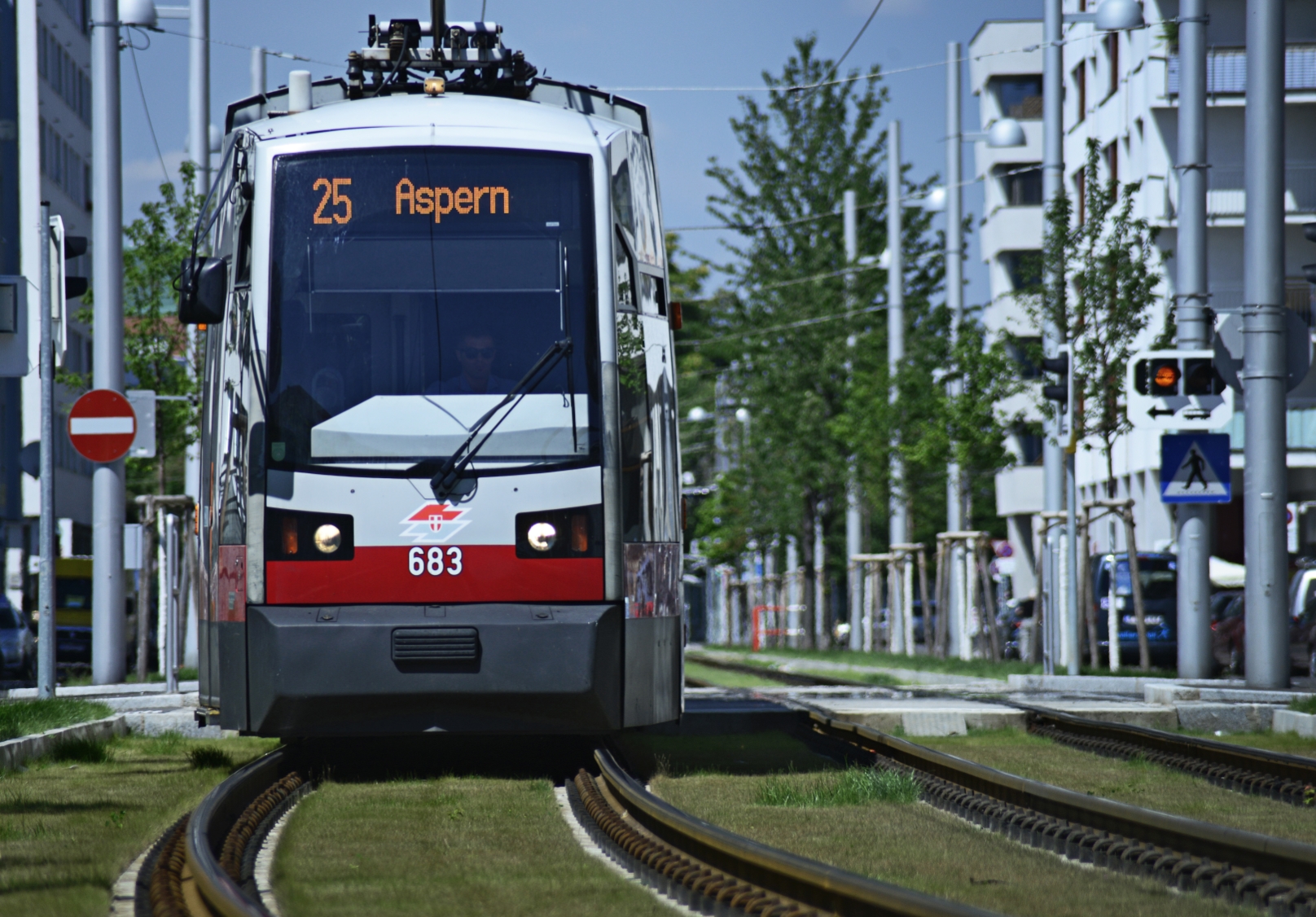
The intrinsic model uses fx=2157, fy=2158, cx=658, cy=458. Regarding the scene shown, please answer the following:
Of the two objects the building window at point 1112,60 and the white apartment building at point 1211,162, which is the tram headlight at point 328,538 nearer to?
the white apartment building at point 1211,162

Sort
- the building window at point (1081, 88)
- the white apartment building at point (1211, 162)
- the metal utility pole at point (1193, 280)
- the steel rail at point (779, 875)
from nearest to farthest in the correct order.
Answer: the steel rail at point (779, 875), the metal utility pole at point (1193, 280), the white apartment building at point (1211, 162), the building window at point (1081, 88)

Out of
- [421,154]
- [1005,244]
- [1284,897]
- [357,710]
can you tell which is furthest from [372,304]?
[1005,244]

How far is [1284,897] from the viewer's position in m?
6.52

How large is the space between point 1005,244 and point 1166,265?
20604 millimetres

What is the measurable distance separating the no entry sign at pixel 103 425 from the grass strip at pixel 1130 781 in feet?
23.8

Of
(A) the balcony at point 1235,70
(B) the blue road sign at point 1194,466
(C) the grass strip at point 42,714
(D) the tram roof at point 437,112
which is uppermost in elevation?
(A) the balcony at point 1235,70

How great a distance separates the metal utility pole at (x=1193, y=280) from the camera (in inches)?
865

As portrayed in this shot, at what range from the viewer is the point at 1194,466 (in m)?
20.3

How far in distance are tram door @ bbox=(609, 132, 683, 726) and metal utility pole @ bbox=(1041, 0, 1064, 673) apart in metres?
13.8

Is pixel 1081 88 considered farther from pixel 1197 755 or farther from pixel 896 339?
pixel 1197 755

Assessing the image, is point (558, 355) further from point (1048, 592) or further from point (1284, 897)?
point (1048, 592)

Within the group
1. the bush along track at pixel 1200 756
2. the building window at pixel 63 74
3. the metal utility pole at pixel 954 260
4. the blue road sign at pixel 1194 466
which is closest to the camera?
the bush along track at pixel 1200 756

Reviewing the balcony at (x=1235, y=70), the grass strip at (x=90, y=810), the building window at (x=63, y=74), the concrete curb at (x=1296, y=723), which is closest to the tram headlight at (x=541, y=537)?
the grass strip at (x=90, y=810)

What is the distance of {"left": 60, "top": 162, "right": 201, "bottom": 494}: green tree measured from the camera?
30062 millimetres
